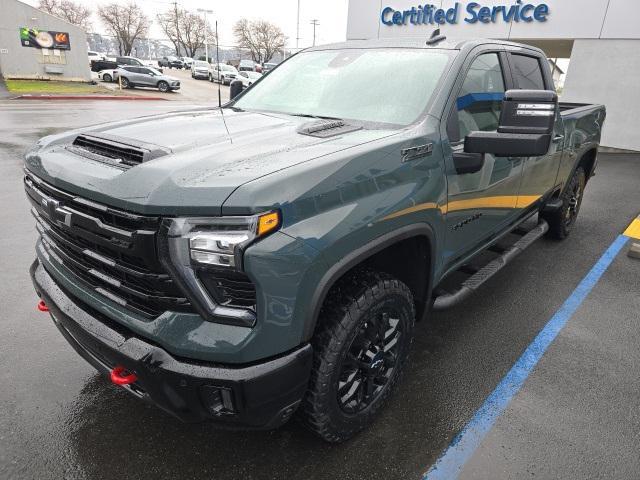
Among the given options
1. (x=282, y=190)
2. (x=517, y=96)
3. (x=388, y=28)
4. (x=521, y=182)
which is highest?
(x=388, y=28)

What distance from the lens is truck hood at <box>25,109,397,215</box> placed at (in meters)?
1.61

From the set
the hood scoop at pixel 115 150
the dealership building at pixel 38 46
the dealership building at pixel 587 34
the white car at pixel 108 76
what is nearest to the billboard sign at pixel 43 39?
the dealership building at pixel 38 46

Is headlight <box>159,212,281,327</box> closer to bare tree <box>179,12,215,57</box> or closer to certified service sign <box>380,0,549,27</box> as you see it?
certified service sign <box>380,0,549,27</box>

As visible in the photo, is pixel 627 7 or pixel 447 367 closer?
pixel 447 367

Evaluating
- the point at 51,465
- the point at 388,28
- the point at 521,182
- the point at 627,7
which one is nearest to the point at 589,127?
the point at 521,182

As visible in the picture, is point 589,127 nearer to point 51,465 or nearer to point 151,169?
point 151,169

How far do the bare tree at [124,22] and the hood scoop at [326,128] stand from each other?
245ft

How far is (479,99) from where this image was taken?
286 centimetres

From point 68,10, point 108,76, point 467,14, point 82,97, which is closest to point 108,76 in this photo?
point 108,76

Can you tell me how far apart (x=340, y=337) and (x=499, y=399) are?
1311mm

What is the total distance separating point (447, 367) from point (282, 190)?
75.2 inches

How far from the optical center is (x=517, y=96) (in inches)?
85.5

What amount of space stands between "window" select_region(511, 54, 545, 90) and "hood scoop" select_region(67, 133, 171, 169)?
8.80 feet

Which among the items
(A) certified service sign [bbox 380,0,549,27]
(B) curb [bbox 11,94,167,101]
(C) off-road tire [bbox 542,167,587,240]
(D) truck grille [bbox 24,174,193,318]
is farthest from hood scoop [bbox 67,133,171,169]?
(B) curb [bbox 11,94,167,101]
